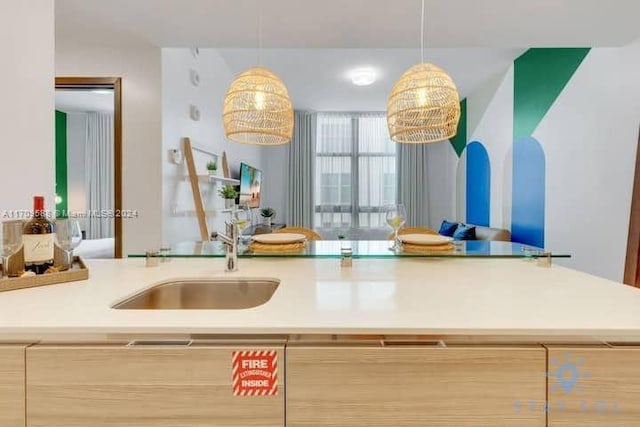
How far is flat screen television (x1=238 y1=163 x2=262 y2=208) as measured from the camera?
4.43 metres

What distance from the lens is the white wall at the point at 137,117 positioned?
A: 2.80 meters

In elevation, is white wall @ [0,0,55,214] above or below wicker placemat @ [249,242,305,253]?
above

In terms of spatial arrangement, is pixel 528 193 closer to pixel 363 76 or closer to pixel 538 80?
pixel 538 80

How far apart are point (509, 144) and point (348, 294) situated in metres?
4.05

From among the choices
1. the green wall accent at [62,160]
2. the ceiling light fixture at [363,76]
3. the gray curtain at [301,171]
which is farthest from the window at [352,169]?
the green wall accent at [62,160]

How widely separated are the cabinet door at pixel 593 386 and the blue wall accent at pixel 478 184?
4.28 m

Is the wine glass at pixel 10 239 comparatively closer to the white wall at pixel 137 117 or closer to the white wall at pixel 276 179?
the white wall at pixel 137 117

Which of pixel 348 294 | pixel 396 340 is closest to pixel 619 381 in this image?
pixel 396 340

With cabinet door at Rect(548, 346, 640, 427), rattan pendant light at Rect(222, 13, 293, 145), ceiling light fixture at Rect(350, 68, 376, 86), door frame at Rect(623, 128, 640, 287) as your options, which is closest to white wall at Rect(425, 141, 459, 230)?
ceiling light fixture at Rect(350, 68, 376, 86)

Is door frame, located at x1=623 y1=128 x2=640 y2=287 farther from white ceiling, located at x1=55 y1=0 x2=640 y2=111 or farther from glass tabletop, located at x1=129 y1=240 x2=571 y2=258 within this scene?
glass tabletop, located at x1=129 y1=240 x2=571 y2=258

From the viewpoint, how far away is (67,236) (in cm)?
126

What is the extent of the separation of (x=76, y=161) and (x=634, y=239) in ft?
23.6

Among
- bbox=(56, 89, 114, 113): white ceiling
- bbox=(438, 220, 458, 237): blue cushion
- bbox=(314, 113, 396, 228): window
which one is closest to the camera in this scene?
bbox=(56, 89, 114, 113): white ceiling

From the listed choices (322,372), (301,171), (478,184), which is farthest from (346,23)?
(301,171)
